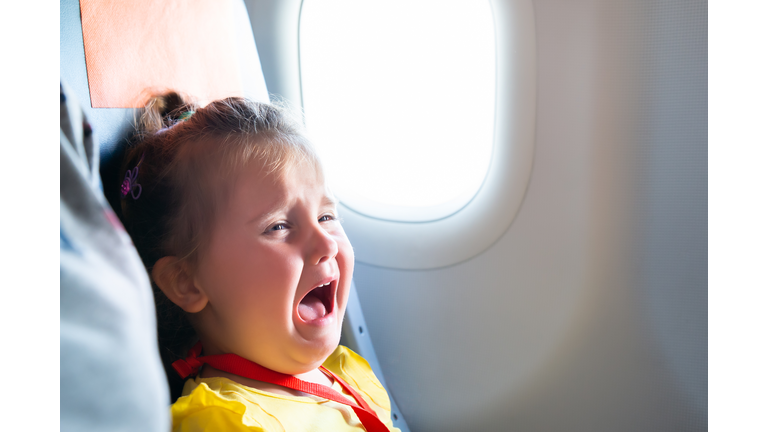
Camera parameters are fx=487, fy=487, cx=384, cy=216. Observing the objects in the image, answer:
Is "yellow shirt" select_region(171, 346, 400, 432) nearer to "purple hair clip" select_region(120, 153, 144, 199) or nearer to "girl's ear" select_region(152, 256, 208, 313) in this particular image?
"girl's ear" select_region(152, 256, 208, 313)

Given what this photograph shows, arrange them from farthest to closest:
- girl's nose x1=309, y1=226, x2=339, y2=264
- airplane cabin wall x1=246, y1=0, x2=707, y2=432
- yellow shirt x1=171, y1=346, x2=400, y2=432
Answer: airplane cabin wall x1=246, y1=0, x2=707, y2=432 → girl's nose x1=309, y1=226, x2=339, y2=264 → yellow shirt x1=171, y1=346, x2=400, y2=432

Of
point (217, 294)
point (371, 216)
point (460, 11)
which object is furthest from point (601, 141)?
point (217, 294)

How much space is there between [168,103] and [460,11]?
0.82 meters

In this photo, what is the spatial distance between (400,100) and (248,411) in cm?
100

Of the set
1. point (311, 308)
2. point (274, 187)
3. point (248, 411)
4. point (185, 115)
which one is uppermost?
point (185, 115)

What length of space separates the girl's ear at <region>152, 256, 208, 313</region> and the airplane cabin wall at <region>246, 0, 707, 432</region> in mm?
724

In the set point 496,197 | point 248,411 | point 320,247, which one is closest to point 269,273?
point 320,247

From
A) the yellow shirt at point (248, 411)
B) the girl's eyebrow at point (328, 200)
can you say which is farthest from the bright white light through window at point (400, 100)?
the yellow shirt at point (248, 411)

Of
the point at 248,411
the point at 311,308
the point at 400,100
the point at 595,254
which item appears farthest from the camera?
the point at 400,100

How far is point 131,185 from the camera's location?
0.74 meters

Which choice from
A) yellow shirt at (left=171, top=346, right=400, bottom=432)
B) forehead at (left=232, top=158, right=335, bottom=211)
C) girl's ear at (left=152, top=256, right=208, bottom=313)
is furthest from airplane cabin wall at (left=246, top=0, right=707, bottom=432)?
girl's ear at (left=152, top=256, right=208, bottom=313)

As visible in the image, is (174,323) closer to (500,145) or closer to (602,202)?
(500,145)

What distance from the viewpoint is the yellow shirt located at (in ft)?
2.19

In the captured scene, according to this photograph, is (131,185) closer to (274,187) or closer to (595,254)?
(274,187)
